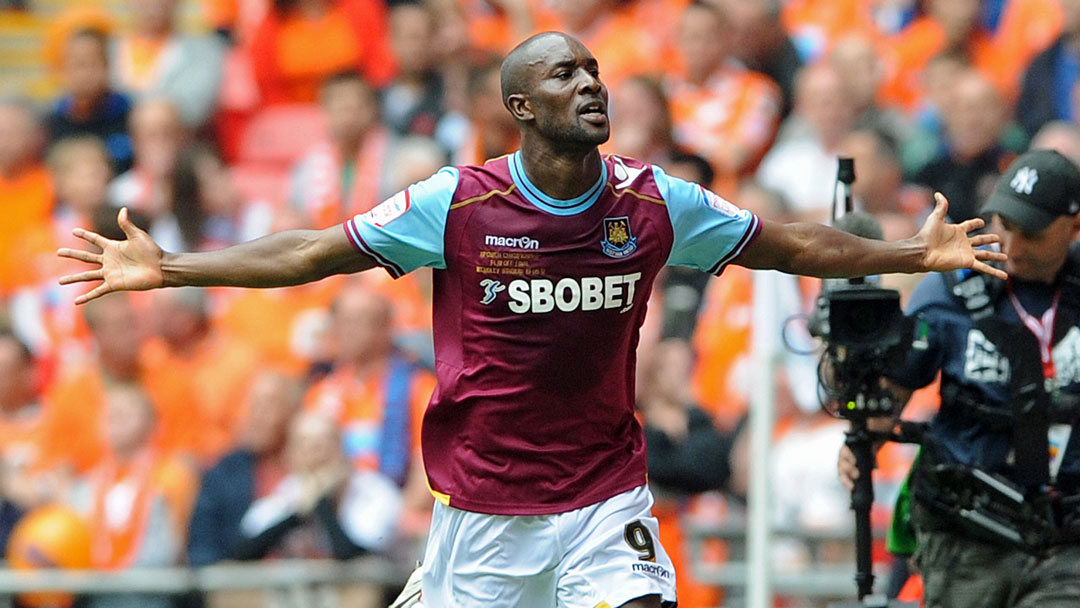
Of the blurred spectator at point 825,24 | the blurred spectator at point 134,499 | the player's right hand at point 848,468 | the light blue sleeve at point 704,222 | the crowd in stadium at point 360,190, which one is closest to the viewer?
the light blue sleeve at point 704,222

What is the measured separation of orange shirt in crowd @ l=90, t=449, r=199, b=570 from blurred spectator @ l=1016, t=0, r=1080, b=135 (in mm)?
5406

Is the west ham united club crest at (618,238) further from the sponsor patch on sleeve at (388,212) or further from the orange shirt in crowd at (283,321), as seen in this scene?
the orange shirt in crowd at (283,321)

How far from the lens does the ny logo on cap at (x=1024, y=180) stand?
6.99 meters

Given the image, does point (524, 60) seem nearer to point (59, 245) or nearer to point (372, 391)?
point (372, 391)

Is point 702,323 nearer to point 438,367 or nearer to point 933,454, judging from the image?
point 933,454

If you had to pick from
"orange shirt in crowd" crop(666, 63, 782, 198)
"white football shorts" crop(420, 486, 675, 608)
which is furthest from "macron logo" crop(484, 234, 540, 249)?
"orange shirt in crowd" crop(666, 63, 782, 198)

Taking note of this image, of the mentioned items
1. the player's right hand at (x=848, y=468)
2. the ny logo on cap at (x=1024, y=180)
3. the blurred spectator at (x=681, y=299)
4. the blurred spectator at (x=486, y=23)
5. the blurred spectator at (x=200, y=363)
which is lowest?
the player's right hand at (x=848, y=468)

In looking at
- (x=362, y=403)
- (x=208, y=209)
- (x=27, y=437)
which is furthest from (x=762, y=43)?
(x=27, y=437)

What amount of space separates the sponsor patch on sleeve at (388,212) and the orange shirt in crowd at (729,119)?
18.2 feet

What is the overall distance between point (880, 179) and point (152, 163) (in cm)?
539

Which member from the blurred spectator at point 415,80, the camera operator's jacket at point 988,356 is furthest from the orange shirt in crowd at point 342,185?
the camera operator's jacket at point 988,356

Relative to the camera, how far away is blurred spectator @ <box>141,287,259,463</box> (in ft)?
38.5

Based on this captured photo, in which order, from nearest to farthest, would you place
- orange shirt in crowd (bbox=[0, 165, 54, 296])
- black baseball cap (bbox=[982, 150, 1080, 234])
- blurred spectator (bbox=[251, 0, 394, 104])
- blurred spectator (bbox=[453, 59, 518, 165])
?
black baseball cap (bbox=[982, 150, 1080, 234])
blurred spectator (bbox=[453, 59, 518, 165])
orange shirt in crowd (bbox=[0, 165, 54, 296])
blurred spectator (bbox=[251, 0, 394, 104])

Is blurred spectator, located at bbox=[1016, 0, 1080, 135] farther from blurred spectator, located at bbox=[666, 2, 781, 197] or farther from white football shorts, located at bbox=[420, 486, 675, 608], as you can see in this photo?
white football shorts, located at bbox=[420, 486, 675, 608]
